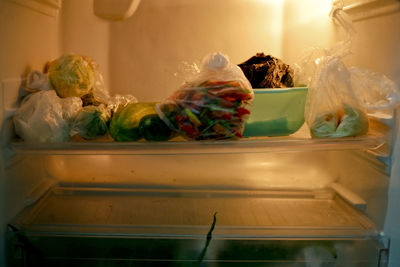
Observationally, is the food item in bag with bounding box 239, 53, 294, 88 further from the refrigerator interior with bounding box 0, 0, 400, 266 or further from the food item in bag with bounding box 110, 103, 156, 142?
the food item in bag with bounding box 110, 103, 156, 142

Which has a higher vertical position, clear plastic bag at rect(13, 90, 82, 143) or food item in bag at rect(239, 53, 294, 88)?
food item in bag at rect(239, 53, 294, 88)

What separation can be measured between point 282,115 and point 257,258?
383 mm

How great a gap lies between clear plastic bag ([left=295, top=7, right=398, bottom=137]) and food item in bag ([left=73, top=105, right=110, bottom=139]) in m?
0.54

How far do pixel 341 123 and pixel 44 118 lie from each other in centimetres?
75

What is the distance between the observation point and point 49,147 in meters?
0.93

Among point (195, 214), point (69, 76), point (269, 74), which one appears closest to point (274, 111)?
point (269, 74)

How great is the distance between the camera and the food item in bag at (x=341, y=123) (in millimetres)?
924

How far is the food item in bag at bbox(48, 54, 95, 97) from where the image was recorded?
1.08m

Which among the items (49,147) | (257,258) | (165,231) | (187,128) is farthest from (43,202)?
(257,258)

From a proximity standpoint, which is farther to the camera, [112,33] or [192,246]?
[112,33]

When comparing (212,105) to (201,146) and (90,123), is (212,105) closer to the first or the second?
(201,146)

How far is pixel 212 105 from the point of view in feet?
2.93

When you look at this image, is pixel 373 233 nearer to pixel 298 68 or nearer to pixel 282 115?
pixel 282 115

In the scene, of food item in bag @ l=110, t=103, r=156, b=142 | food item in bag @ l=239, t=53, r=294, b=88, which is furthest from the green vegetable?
food item in bag @ l=239, t=53, r=294, b=88
